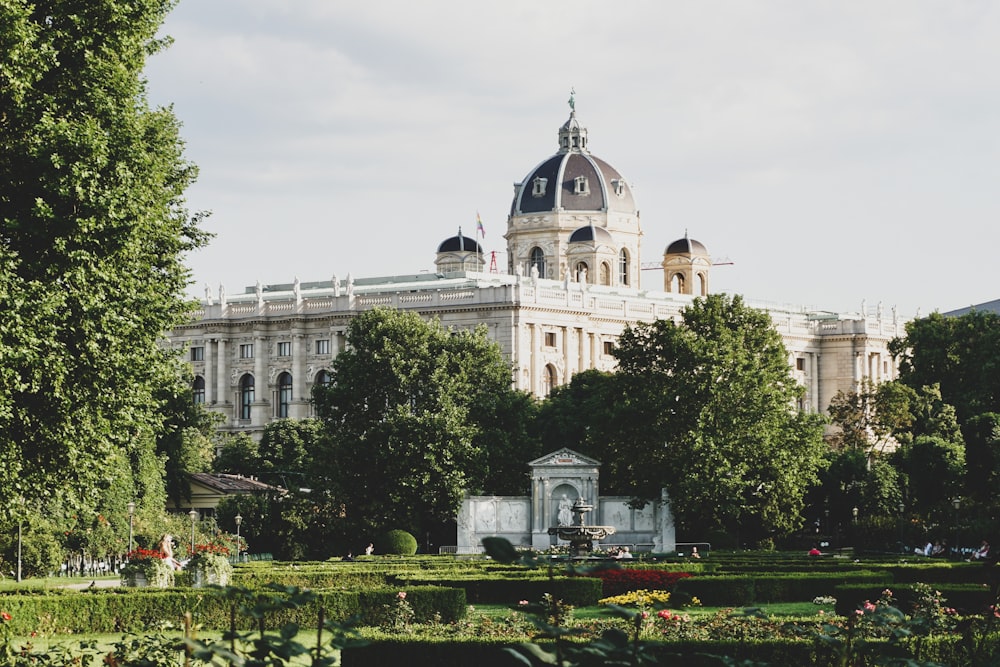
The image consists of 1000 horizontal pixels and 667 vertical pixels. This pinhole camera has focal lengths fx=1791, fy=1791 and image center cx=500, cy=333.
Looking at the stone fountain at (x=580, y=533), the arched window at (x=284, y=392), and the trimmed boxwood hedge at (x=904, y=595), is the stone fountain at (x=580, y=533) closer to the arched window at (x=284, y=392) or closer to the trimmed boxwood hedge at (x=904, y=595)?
the trimmed boxwood hedge at (x=904, y=595)

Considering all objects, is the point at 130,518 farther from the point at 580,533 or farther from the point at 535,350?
the point at 535,350

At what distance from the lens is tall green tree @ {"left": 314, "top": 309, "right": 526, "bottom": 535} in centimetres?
6281

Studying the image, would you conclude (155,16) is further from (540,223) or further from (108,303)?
(540,223)

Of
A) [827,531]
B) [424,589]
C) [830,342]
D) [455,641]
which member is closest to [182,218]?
[424,589]

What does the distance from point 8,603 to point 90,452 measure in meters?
3.08

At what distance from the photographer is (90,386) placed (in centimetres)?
2755

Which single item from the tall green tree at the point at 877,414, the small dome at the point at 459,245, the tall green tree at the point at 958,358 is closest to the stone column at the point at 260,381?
the small dome at the point at 459,245

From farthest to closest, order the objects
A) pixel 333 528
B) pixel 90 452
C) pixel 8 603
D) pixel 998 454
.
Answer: pixel 998 454
pixel 333 528
pixel 90 452
pixel 8 603

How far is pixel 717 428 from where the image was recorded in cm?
5850

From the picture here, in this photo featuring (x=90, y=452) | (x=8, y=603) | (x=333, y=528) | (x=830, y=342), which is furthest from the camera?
(x=830, y=342)

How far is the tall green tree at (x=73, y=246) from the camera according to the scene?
26.1m

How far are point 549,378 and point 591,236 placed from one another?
68.1 ft

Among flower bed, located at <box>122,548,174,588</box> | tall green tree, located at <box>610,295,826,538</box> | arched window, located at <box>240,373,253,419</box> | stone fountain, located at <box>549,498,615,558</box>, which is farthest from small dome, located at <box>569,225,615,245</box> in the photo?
flower bed, located at <box>122,548,174,588</box>

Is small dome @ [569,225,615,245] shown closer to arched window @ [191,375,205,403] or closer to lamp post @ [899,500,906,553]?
arched window @ [191,375,205,403]
